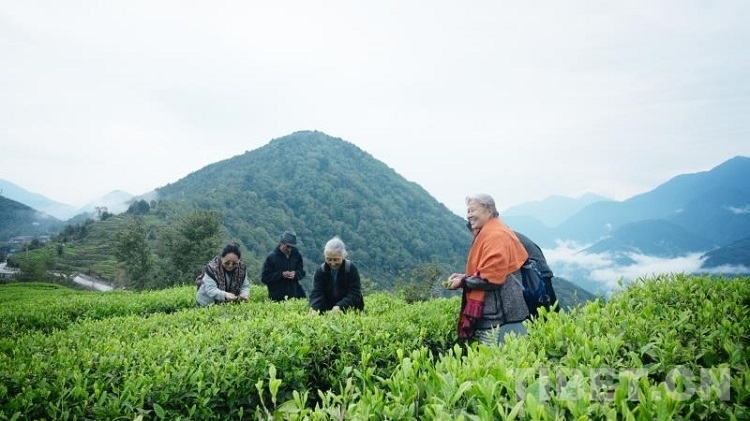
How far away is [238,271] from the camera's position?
7.75m

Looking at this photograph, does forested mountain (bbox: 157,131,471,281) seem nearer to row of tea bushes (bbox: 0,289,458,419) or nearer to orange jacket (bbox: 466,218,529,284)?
row of tea bushes (bbox: 0,289,458,419)

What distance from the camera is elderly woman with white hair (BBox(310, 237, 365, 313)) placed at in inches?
233

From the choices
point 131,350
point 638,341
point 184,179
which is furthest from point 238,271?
point 184,179

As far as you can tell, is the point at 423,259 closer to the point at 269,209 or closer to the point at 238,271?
the point at 269,209

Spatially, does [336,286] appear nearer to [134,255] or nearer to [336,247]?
[336,247]

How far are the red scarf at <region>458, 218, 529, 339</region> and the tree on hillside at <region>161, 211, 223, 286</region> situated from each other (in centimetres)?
4152

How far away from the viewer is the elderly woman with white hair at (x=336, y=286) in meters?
5.91

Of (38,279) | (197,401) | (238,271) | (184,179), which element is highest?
(184,179)

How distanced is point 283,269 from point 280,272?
11 cm

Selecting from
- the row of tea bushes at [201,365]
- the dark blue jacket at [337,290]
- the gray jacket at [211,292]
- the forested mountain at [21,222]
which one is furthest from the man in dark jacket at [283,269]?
the forested mountain at [21,222]

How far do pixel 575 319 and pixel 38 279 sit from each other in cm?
5920

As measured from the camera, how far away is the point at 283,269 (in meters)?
8.54

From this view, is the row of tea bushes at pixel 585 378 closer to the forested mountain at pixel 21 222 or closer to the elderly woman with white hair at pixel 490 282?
the elderly woman with white hair at pixel 490 282

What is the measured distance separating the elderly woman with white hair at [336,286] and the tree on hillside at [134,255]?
46826mm
